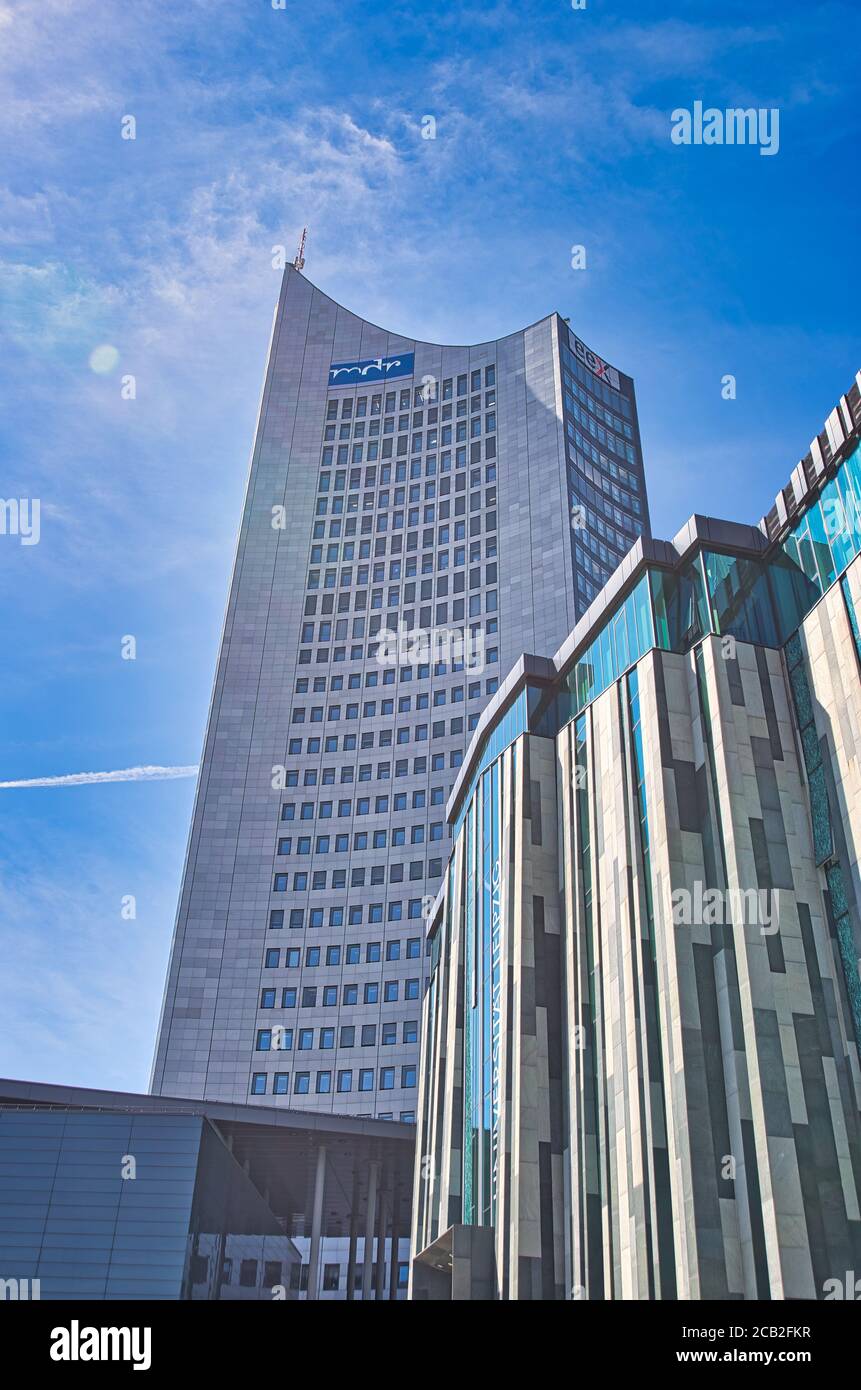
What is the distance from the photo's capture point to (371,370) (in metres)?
135

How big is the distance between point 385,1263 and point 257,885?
106ft

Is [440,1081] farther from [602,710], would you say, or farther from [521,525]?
[521,525]

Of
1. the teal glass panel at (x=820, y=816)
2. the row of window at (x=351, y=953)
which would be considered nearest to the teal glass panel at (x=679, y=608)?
the teal glass panel at (x=820, y=816)

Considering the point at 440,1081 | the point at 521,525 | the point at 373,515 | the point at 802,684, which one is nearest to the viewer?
the point at 802,684

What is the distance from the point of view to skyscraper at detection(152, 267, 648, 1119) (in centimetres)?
9069

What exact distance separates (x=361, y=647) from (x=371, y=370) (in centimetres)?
4072

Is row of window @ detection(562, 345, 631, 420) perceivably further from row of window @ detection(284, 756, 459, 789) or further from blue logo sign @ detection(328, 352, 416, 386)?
row of window @ detection(284, 756, 459, 789)

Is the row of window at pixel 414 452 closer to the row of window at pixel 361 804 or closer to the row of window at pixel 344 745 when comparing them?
the row of window at pixel 344 745

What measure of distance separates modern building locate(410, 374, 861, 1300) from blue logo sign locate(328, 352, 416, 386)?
89.1m

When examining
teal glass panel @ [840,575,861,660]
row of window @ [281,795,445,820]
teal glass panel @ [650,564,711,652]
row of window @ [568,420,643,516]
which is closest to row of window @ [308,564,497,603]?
row of window @ [568,420,643,516]

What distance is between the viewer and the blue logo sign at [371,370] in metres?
134
